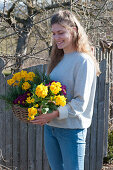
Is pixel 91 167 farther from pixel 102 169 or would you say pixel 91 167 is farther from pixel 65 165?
pixel 65 165

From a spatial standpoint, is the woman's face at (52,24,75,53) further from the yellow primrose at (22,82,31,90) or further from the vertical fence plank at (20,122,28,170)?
the vertical fence plank at (20,122,28,170)

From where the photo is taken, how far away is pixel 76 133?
1.92 m

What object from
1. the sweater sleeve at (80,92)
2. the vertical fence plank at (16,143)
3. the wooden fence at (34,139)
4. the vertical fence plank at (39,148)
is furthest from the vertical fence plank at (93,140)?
the sweater sleeve at (80,92)

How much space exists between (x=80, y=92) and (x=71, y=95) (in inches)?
6.0

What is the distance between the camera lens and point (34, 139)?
10.5ft

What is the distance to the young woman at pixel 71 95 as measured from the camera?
5.93ft

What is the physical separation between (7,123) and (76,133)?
4.99ft

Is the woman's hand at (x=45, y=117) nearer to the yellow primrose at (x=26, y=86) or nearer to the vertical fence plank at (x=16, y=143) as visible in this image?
the yellow primrose at (x=26, y=86)

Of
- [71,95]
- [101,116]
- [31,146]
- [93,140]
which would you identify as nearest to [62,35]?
[71,95]

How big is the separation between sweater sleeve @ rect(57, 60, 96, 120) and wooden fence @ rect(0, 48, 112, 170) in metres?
1.24

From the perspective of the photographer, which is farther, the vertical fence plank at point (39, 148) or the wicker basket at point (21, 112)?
the vertical fence plank at point (39, 148)

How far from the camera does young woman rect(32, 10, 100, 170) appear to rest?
5.93 feet

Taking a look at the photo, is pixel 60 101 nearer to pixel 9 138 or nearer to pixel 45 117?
pixel 45 117

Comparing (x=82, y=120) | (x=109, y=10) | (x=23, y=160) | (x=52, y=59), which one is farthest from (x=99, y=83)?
(x=109, y=10)
